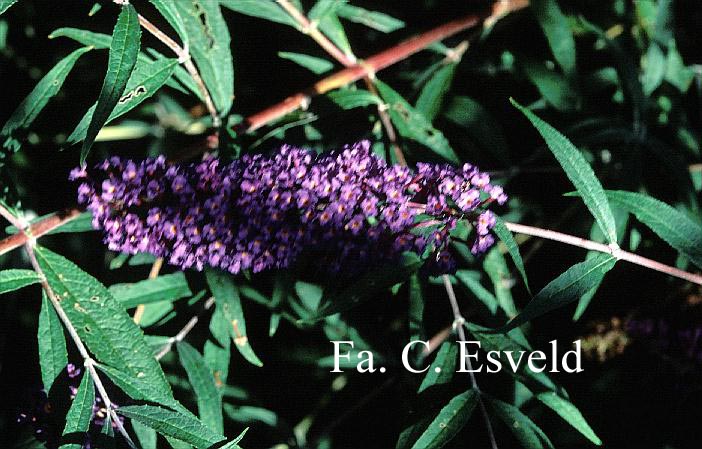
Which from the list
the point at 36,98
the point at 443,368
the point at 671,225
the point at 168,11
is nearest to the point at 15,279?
the point at 36,98

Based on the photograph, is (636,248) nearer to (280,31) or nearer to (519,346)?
(519,346)

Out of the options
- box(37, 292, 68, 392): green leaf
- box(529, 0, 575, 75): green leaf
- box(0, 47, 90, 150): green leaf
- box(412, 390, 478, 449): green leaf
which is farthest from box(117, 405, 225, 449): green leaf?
box(529, 0, 575, 75): green leaf

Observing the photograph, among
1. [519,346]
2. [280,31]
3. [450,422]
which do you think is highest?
[280,31]

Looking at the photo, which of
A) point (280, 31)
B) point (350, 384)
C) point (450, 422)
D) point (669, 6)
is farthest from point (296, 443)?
point (669, 6)

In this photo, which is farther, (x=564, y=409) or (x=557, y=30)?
(x=557, y=30)

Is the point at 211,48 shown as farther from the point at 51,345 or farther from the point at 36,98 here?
the point at 51,345

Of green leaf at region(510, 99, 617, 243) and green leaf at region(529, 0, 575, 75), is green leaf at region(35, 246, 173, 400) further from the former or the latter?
green leaf at region(529, 0, 575, 75)
